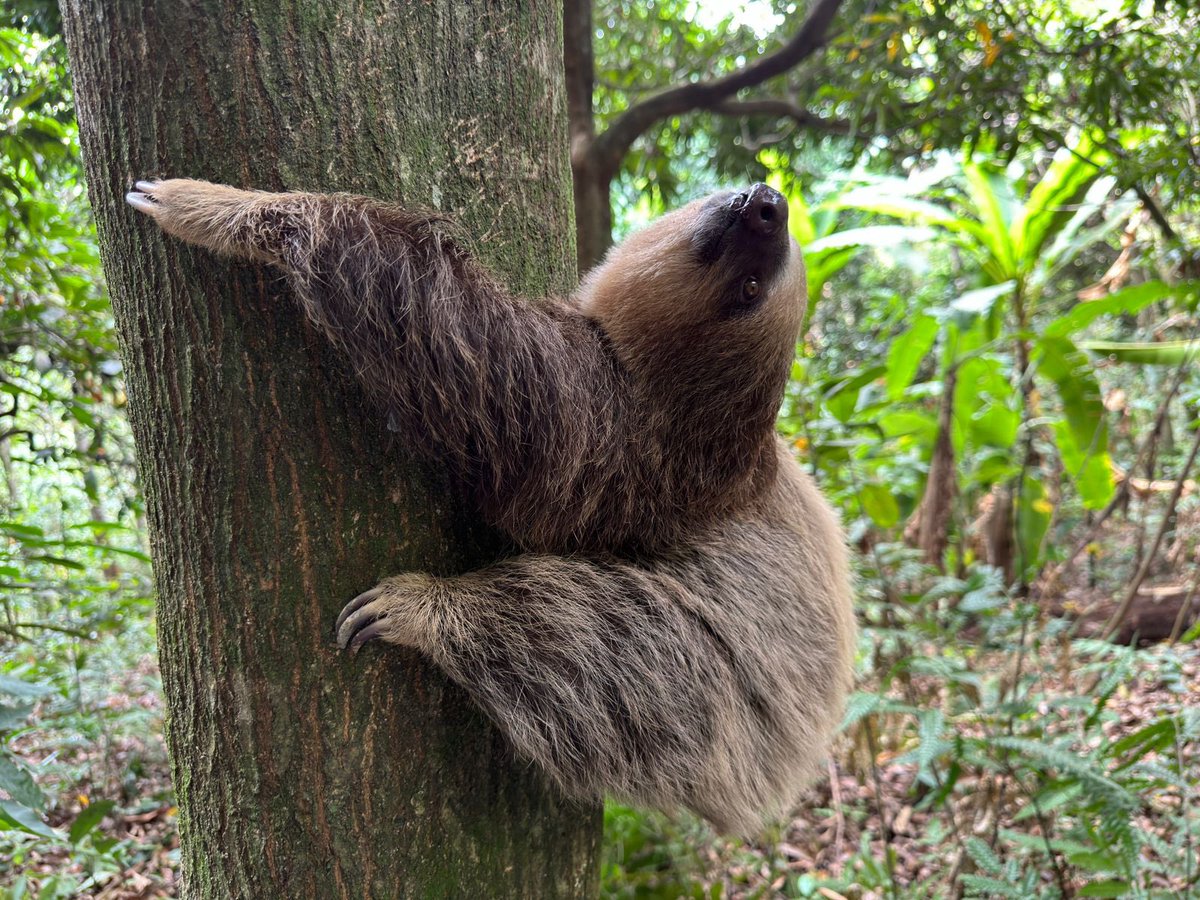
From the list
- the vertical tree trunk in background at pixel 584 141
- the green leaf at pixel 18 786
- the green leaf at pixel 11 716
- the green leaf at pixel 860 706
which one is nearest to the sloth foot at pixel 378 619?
the green leaf at pixel 18 786

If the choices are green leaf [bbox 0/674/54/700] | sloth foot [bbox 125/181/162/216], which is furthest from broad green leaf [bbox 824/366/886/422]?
green leaf [bbox 0/674/54/700]

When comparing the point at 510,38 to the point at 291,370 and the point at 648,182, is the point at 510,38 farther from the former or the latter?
the point at 648,182

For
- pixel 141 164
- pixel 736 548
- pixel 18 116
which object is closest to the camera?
pixel 141 164

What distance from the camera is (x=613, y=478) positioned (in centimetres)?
215

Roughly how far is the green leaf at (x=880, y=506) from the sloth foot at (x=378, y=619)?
13.1 ft

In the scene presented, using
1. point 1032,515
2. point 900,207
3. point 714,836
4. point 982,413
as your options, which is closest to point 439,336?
point 714,836

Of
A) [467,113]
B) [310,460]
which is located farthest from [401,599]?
[467,113]

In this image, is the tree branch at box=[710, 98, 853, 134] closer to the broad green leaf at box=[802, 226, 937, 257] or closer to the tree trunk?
the tree trunk

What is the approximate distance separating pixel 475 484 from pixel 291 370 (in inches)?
20.8

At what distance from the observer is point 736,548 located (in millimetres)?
2520

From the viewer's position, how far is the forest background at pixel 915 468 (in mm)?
3408

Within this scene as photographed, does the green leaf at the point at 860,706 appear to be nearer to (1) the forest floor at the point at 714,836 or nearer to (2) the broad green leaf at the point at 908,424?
(1) the forest floor at the point at 714,836

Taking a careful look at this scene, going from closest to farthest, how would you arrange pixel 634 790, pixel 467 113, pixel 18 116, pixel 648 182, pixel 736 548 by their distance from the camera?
1. pixel 467 113
2. pixel 634 790
3. pixel 736 548
4. pixel 18 116
5. pixel 648 182

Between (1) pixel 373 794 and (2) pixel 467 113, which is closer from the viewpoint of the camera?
(1) pixel 373 794
